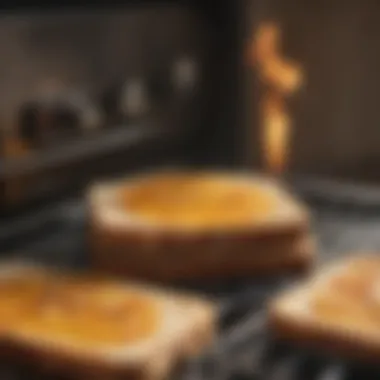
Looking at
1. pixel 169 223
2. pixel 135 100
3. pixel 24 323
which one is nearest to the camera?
pixel 24 323

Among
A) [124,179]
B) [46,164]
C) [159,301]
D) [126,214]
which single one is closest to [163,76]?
[124,179]

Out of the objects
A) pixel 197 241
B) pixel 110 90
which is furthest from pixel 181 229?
pixel 110 90

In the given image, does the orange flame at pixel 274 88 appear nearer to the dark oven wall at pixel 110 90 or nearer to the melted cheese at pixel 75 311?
the dark oven wall at pixel 110 90

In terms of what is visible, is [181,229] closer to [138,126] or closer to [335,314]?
[335,314]

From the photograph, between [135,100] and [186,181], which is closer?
[186,181]

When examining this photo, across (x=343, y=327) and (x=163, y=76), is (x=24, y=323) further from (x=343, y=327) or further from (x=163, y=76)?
(x=163, y=76)

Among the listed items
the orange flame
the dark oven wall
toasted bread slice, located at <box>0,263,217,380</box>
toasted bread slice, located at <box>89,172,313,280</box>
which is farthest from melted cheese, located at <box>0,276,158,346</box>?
the orange flame

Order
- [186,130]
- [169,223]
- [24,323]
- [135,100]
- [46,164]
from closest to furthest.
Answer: [24,323] → [169,223] → [46,164] → [135,100] → [186,130]

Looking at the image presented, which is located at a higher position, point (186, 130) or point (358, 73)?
point (358, 73)
